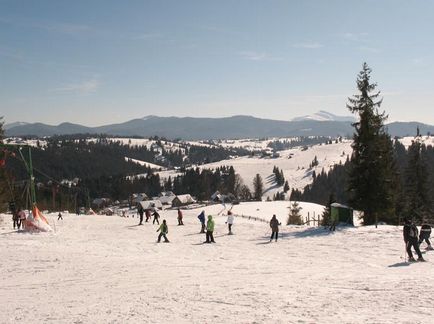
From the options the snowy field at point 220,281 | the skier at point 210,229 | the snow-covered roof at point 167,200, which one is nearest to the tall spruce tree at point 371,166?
the snowy field at point 220,281

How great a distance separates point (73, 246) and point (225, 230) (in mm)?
10819

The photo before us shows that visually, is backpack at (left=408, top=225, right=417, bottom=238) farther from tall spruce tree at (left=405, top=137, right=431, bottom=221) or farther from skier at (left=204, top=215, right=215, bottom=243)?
tall spruce tree at (left=405, top=137, right=431, bottom=221)

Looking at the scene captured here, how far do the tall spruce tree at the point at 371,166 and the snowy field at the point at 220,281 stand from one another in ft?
21.2

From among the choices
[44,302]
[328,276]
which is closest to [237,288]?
[328,276]

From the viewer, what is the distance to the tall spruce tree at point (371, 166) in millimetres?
31328

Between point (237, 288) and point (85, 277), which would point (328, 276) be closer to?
point (237, 288)

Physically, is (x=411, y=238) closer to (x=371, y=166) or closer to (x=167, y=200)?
(x=371, y=166)

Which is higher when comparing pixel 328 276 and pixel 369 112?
pixel 369 112

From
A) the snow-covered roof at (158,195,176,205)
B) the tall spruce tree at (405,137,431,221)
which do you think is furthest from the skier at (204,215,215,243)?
the snow-covered roof at (158,195,176,205)

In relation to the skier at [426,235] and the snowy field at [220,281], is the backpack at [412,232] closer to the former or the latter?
the snowy field at [220,281]

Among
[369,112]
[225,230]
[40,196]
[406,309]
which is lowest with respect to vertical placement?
[40,196]

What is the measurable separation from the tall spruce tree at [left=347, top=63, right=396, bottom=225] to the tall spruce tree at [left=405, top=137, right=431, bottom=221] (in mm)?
16531

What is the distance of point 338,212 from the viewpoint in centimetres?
2834

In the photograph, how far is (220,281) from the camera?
1375 cm
